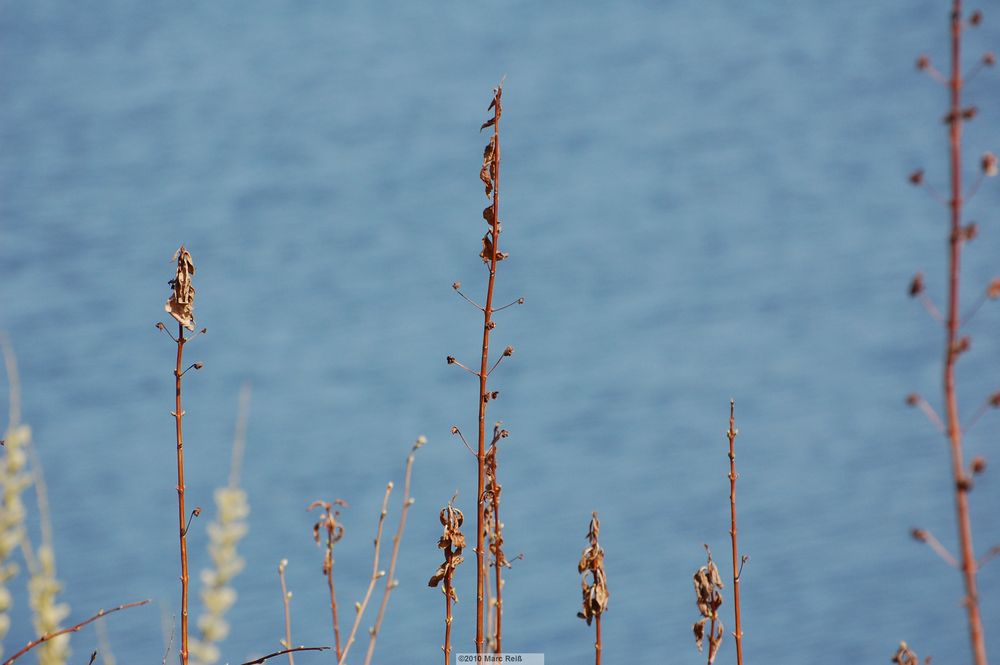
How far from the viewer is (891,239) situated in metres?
2.83

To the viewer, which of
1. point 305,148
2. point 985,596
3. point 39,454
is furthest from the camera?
point 985,596

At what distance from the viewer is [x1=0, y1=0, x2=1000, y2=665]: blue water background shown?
239 cm

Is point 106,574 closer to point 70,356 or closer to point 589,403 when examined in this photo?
point 70,356

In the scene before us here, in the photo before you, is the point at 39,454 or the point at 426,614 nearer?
the point at 39,454

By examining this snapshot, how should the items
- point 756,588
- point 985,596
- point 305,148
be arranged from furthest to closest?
point 985,596, point 756,588, point 305,148

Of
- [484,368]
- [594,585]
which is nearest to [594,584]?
[594,585]

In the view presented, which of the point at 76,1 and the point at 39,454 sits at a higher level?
the point at 76,1

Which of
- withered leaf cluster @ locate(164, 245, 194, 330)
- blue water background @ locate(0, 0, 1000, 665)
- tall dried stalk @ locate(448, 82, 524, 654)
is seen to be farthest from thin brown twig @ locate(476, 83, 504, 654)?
blue water background @ locate(0, 0, 1000, 665)

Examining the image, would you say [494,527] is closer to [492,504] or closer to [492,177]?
[492,504]

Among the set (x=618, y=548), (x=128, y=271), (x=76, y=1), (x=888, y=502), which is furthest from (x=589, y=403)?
(x=76, y=1)

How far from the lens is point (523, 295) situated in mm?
2473

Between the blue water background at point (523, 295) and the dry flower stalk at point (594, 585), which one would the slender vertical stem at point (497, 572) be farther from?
the blue water background at point (523, 295)

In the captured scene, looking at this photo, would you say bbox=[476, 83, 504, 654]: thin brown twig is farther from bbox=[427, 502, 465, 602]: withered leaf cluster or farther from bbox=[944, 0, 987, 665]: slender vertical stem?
bbox=[944, 0, 987, 665]: slender vertical stem

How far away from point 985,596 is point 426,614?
160 centimetres
